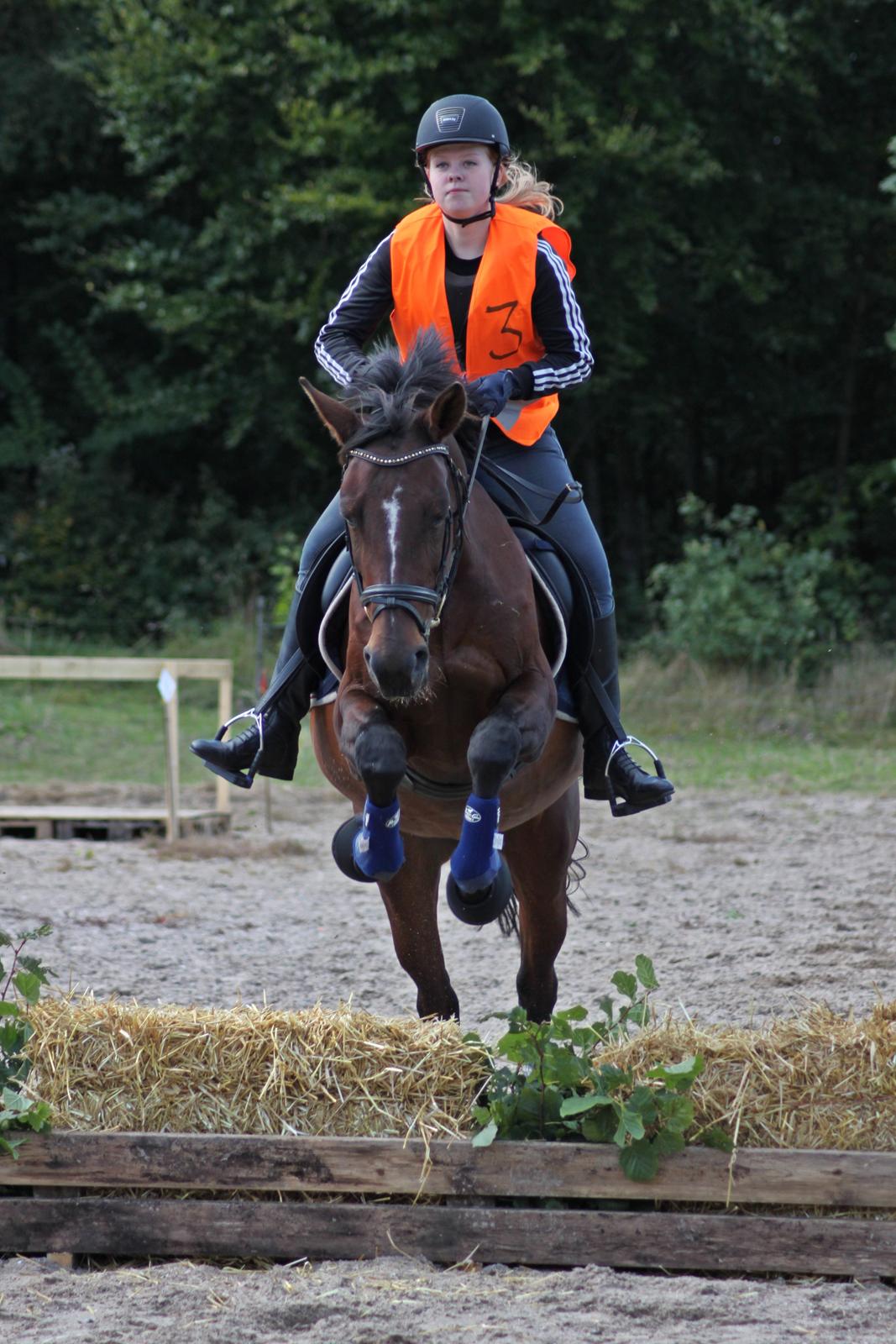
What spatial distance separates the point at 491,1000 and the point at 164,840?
5.26m

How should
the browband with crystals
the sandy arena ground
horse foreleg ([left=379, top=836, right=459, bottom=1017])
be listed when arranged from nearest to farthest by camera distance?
the sandy arena ground → the browband with crystals → horse foreleg ([left=379, top=836, right=459, bottom=1017])

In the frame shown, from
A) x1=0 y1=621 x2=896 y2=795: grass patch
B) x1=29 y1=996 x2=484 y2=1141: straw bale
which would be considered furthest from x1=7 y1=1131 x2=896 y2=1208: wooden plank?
x1=0 y1=621 x2=896 y2=795: grass patch

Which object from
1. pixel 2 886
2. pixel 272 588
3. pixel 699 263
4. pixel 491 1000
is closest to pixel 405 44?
pixel 699 263

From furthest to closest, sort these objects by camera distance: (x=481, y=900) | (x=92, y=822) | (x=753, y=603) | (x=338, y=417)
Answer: (x=753, y=603) → (x=92, y=822) → (x=481, y=900) → (x=338, y=417)

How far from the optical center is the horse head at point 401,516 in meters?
3.75

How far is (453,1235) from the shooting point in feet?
11.9

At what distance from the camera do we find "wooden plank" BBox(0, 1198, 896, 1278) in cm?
356

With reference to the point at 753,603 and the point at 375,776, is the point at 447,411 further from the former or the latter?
the point at 753,603

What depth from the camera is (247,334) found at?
20938mm

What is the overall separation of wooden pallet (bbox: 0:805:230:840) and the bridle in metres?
7.27

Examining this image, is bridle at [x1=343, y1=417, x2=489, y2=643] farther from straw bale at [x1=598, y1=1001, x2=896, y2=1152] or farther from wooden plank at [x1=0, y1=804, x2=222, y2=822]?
wooden plank at [x1=0, y1=804, x2=222, y2=822]

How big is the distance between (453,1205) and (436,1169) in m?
0.09

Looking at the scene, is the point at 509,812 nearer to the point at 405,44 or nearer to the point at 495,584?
the point at 495,584

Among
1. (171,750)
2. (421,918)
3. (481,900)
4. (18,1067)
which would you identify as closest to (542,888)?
(421,918)
